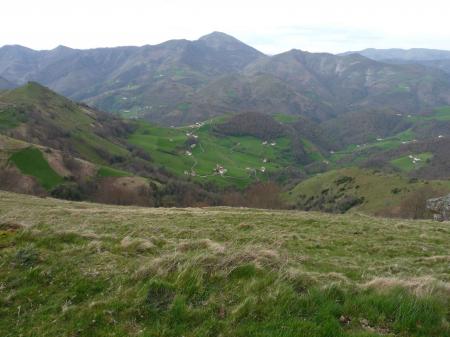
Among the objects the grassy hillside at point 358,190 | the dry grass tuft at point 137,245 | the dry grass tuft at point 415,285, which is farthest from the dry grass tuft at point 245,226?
the grassy hillside at point 358,190

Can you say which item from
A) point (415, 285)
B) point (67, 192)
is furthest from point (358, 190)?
point (415, 285)

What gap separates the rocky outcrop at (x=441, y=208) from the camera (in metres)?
40.3

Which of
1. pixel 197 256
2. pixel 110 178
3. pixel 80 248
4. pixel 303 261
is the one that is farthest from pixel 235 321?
pixel 110 178

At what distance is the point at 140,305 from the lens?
8.90m

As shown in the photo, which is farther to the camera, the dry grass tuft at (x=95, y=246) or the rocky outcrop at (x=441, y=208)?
the rocky outcrop at (x=441, y=208)

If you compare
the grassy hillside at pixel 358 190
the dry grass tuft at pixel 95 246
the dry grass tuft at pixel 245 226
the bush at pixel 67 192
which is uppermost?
the dry grass tuft at pixel 95 246

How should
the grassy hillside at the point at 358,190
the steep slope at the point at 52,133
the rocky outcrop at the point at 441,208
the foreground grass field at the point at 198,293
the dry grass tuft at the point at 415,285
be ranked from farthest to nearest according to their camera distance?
the steep slope at the point at 52,133, the grassy hillside at the point at 358,190, the rocky outcrop at the point at 441,208, the dry grass tuft at the point at 415,285, the foreground grass field at the point at 198,293

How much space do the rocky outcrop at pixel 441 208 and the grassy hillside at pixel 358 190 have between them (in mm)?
55074

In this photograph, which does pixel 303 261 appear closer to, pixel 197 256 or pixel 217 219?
pixel 197 256

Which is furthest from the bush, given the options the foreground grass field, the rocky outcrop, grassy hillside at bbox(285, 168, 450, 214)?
the foreground grass field

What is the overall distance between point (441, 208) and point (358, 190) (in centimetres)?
9079

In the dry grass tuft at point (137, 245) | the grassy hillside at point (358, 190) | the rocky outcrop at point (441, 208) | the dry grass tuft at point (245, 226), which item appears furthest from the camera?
the grassy hillside at point (358, 190)

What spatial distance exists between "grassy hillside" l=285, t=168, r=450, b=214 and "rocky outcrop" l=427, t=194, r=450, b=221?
55074 millimetres

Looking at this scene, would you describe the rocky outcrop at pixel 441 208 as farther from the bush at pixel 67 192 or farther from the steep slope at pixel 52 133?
the steep slope at pixel 52 133
